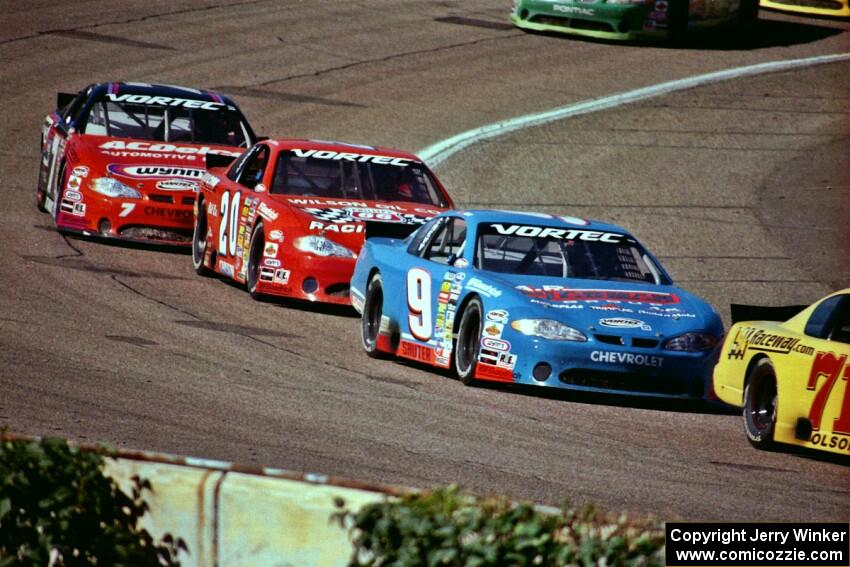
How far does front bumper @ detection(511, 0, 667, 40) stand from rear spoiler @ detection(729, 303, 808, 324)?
1787 centimetres

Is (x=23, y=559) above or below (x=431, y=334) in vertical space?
above

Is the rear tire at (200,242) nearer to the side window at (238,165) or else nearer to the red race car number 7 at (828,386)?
the side window at (238,165)

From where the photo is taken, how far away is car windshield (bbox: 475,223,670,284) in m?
11.5

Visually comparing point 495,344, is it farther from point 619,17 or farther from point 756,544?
point 619,17

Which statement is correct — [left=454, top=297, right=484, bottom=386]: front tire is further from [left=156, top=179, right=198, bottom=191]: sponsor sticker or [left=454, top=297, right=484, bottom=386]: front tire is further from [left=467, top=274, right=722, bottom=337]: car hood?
[left=156, top=179, right=198, bottom=191]: sponsor sticker

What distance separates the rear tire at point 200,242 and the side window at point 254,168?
56 centimetres

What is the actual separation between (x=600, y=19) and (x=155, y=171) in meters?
13.4

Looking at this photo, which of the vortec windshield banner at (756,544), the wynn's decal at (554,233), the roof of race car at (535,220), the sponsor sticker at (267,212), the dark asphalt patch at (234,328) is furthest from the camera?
the sponsor sticker at (267,212)

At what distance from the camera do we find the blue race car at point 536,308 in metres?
10.5

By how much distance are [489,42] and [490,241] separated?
→ 1699 centimetres

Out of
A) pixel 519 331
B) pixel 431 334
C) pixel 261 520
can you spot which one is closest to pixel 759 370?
pixel 519 331

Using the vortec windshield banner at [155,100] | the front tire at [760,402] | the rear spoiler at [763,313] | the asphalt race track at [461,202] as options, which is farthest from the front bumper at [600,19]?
the front tire at [760,402]

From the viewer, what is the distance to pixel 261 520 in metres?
4.78

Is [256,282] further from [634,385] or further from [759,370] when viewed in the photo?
[759,370]
